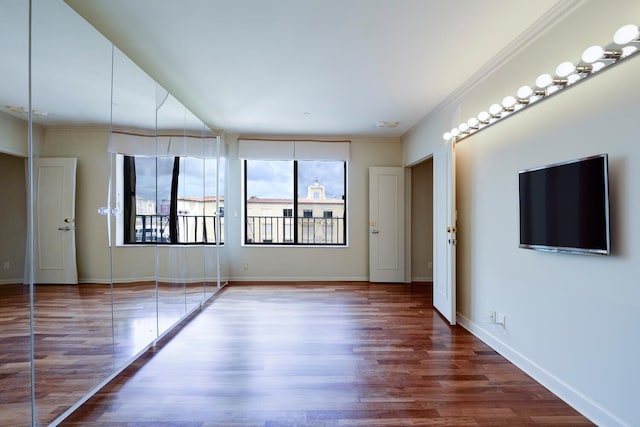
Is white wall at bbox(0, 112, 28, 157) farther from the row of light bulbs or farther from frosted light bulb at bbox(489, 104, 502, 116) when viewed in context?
frosted light bulb at bbox(489, 104, 502, 116)

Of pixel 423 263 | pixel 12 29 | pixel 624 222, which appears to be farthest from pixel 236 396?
pixel 423 263

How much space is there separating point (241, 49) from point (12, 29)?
1409mm

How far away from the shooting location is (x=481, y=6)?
1959 millimetres

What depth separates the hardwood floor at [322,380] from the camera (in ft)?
5.96

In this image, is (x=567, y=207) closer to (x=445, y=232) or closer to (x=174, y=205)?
(x=445, y=232)

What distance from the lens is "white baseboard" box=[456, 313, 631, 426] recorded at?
5.69 feet

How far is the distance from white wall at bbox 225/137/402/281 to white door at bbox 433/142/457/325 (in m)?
1.67

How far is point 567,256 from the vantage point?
199cm

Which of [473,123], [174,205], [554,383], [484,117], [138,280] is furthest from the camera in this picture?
[174,205]

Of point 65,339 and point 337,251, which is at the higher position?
point 337,251

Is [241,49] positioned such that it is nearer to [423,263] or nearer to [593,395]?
[593,395]

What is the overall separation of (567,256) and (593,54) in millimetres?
1149

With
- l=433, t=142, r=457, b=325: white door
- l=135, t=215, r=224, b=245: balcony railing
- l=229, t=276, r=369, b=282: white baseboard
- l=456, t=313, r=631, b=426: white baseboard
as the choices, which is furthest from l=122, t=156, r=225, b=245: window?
l=456, t=313, r=631, b=426: white baseboard

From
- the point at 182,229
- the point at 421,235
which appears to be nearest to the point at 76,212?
the point at 182,229
